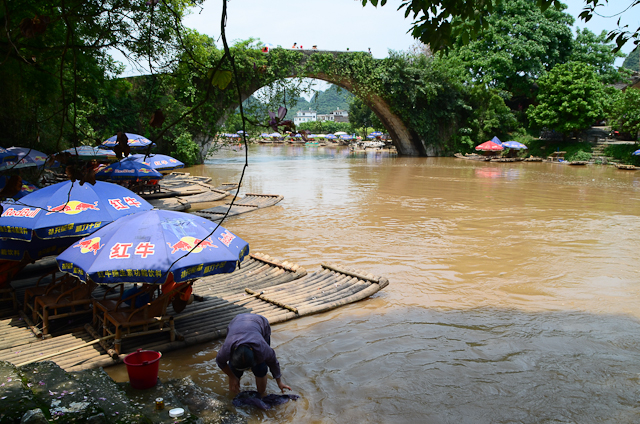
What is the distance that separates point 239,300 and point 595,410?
12.1 ft

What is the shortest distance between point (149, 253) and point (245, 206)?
8.08 meters

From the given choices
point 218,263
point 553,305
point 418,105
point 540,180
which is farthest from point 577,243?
point 418,105

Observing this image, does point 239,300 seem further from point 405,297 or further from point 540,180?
point 540,180

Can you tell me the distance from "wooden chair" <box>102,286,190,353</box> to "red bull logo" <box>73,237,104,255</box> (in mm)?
647

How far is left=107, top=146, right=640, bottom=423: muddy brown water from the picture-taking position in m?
3.87

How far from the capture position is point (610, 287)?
654 cm

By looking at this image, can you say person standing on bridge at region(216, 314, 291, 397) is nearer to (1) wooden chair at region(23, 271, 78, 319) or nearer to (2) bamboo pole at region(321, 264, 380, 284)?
(1) wooden chair at region(23, 271, 78, 319)

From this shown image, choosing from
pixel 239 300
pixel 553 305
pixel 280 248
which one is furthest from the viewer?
pixel 280 248

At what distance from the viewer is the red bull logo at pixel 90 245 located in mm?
4145

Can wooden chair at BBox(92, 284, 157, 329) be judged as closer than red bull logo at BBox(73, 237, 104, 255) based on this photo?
No

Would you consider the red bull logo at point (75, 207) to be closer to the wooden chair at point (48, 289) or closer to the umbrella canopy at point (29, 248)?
the umbrella canopy at point (29, 248)

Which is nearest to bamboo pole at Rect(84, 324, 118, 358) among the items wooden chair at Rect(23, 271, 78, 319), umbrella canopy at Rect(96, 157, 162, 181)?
wooden chair at Rect(23, 271, 78, 319)

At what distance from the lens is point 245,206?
12.1 meters

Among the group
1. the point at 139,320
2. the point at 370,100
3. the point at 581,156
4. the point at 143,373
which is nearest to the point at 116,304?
the point at 139,320
